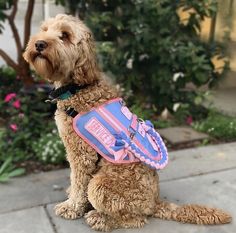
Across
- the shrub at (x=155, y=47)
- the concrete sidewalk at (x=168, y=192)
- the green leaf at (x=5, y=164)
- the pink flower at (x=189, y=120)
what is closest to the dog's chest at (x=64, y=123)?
the concrete sidewalk at (x=168, y=192)

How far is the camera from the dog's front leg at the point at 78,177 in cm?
342

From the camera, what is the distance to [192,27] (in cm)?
574

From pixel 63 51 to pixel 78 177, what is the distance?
100cm

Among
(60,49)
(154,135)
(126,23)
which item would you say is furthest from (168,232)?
(126,23)

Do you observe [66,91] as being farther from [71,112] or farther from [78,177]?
[78,177]

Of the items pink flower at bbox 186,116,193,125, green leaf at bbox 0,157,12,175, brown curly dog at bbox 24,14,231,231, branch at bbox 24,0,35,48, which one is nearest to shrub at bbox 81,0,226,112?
pink flower at bbox 186,116,193,125

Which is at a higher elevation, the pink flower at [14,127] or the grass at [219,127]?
the pink flower at [14,127]

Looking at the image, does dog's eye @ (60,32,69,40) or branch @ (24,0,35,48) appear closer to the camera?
dog's eye @ (60,32,69,40)

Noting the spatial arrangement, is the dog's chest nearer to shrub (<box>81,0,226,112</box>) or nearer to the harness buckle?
the harness buckle

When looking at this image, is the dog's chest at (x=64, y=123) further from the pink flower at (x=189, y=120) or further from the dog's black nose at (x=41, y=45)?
the pink flower at (x=189, y=120)

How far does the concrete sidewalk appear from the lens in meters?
3.60

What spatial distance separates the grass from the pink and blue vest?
89.7 inches

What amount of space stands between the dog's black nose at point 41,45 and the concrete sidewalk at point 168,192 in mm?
1436

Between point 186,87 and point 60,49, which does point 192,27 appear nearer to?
point 186,87
